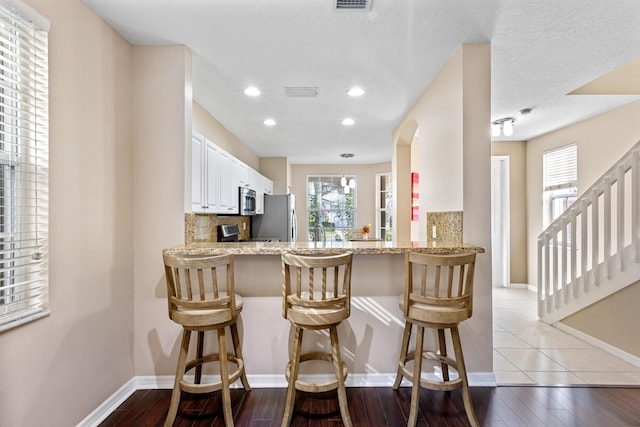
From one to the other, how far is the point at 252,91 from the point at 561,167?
4599mm

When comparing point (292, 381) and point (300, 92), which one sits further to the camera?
point (300, 92)

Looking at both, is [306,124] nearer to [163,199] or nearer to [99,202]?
[163,199]

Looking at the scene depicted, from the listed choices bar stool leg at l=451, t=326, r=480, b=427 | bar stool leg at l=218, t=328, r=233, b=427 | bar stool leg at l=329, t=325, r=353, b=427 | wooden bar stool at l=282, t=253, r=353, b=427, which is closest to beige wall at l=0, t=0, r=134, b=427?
bar stool leg at l=218, t=328, r=233, b=427

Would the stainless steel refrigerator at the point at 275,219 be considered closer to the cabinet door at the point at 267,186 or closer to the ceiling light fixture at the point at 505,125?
the cabinet door at the point at 267,186

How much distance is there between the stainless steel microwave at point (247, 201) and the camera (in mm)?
4148

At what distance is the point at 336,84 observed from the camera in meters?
2.99

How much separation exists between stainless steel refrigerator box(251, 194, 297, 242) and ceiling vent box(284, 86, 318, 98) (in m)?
2.63

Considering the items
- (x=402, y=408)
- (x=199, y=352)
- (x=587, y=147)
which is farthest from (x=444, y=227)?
(x=587, y=147)

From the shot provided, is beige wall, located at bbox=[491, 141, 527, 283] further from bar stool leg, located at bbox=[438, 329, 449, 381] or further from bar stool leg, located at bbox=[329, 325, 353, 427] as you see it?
bar stool leg, located at bbox=[329, 325, 353, 427]

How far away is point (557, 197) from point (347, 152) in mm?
3541

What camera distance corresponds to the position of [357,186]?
7.76m

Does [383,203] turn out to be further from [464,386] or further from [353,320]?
[464,386]

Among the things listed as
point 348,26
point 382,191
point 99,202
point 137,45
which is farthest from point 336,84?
point 382,191

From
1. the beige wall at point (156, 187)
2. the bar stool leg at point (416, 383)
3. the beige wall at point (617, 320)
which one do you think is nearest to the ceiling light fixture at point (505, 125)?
the beige wall at point (617, 320)
